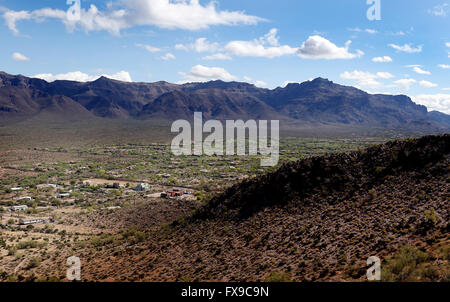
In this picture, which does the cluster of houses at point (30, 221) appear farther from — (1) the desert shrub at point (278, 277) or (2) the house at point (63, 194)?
(1) the desert shrub at point (278, 277)

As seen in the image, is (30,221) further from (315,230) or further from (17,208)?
(315,230)

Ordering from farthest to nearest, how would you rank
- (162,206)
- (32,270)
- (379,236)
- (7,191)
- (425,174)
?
(7,191), (162,206), (32,270), (425,174), (379,236)

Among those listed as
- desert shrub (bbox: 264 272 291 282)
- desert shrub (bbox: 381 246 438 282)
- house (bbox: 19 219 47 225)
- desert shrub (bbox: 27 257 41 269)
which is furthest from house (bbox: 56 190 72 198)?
desert shrub (bbox: 381 246 438 282)

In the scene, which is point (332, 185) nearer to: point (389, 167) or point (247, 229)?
point (389, 167)

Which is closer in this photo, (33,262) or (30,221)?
(33,262)

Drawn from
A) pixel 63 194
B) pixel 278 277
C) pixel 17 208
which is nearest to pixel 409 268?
pixel 278 277

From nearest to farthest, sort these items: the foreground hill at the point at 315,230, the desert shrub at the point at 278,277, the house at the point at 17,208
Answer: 1. the desert shrub at the point at 278,277
2. the foreground hill at the point at 315,230
3. the house at the point at 17,208

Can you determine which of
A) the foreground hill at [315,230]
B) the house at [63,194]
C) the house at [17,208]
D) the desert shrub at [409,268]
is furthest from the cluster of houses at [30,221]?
the desert shrub at [409,268]
